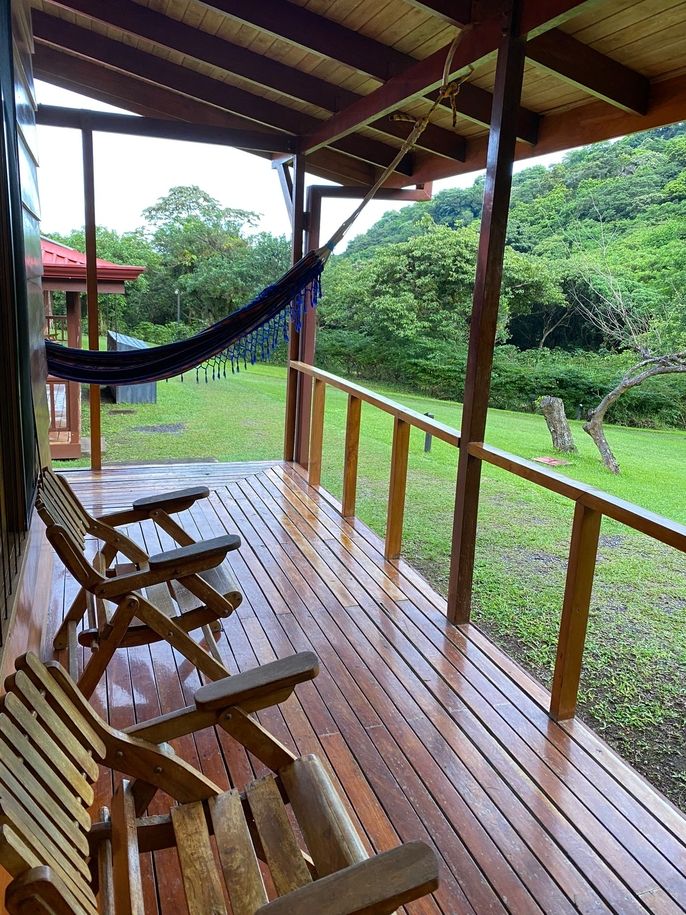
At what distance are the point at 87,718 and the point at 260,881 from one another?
431 millimetres

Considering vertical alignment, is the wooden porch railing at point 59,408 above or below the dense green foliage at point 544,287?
below

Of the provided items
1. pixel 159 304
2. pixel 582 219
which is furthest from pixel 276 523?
pixel 582 219

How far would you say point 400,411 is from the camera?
3291 mm

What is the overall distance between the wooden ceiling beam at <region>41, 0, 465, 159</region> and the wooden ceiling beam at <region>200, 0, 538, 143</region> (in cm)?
58

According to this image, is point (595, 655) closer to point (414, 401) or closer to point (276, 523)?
point (276, 523)

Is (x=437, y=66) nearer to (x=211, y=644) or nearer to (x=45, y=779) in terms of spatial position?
(x=211, y=644)

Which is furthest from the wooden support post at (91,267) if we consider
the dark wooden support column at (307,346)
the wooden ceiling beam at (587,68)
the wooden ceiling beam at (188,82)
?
the wooden ceiling beam at (587,68)

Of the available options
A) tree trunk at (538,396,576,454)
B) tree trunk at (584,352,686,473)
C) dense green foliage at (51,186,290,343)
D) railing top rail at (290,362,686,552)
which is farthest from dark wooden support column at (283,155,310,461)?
tree trunk at (584,352,686,473)

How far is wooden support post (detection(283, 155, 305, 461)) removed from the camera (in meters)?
4.62

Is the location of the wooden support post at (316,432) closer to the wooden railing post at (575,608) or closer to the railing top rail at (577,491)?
the railing top rail at (577,491)

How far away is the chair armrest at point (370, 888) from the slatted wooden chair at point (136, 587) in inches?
36.0

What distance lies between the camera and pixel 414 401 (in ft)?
40.3

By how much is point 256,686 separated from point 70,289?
5038 millimetres

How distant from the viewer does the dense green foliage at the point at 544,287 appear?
1110cm
